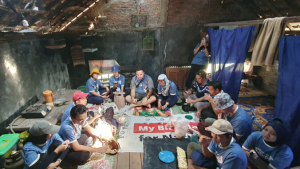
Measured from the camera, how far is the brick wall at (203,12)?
6.11m

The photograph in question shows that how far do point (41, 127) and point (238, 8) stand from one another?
7.98 m

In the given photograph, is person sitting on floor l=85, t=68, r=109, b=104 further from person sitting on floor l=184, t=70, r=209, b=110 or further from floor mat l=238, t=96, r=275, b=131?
floor mat l=238, t=96, r=275, b=131

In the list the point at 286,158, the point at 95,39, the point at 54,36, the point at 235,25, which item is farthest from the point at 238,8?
the point at 54,36

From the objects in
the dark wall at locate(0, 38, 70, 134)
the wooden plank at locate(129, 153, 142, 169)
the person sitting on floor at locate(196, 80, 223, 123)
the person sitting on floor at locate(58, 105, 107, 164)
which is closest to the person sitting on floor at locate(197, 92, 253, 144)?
the person sitting on floor at locate(196, 80, 223, 123)

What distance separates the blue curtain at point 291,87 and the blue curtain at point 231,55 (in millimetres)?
1050

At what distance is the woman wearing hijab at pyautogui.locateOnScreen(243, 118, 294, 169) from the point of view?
225cm

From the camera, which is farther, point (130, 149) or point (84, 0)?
point (84, 0)

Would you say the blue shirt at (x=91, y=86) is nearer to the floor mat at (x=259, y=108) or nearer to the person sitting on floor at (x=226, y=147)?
the person sitting on floor at (x=226, y=147)

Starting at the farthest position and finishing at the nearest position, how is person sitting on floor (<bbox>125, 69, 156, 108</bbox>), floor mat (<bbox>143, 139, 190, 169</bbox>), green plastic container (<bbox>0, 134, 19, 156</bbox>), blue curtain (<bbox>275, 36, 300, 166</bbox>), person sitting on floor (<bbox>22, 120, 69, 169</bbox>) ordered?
person sitting on floor (<bbox>125, 69, 156, 108</bbox>), green plastic container (<bbox>0, 134, 19, 156</bbox>), floor mat (<bbox>143, 139, 190, 169</bbox>), blue curtain (<bbox>275, 36, 300, 166</bbox>), person sitting on floor (<bbox>22, 120, 69, 169</bbox>)

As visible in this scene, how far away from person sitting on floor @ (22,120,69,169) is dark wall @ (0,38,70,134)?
223cm

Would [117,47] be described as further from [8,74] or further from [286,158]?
[286,158]

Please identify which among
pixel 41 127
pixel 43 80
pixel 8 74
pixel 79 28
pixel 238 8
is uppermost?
pixel 238 8

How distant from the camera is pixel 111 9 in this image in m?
6.72

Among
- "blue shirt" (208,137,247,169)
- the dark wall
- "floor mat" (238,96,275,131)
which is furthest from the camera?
"floor mat" (238,96,275,131)
